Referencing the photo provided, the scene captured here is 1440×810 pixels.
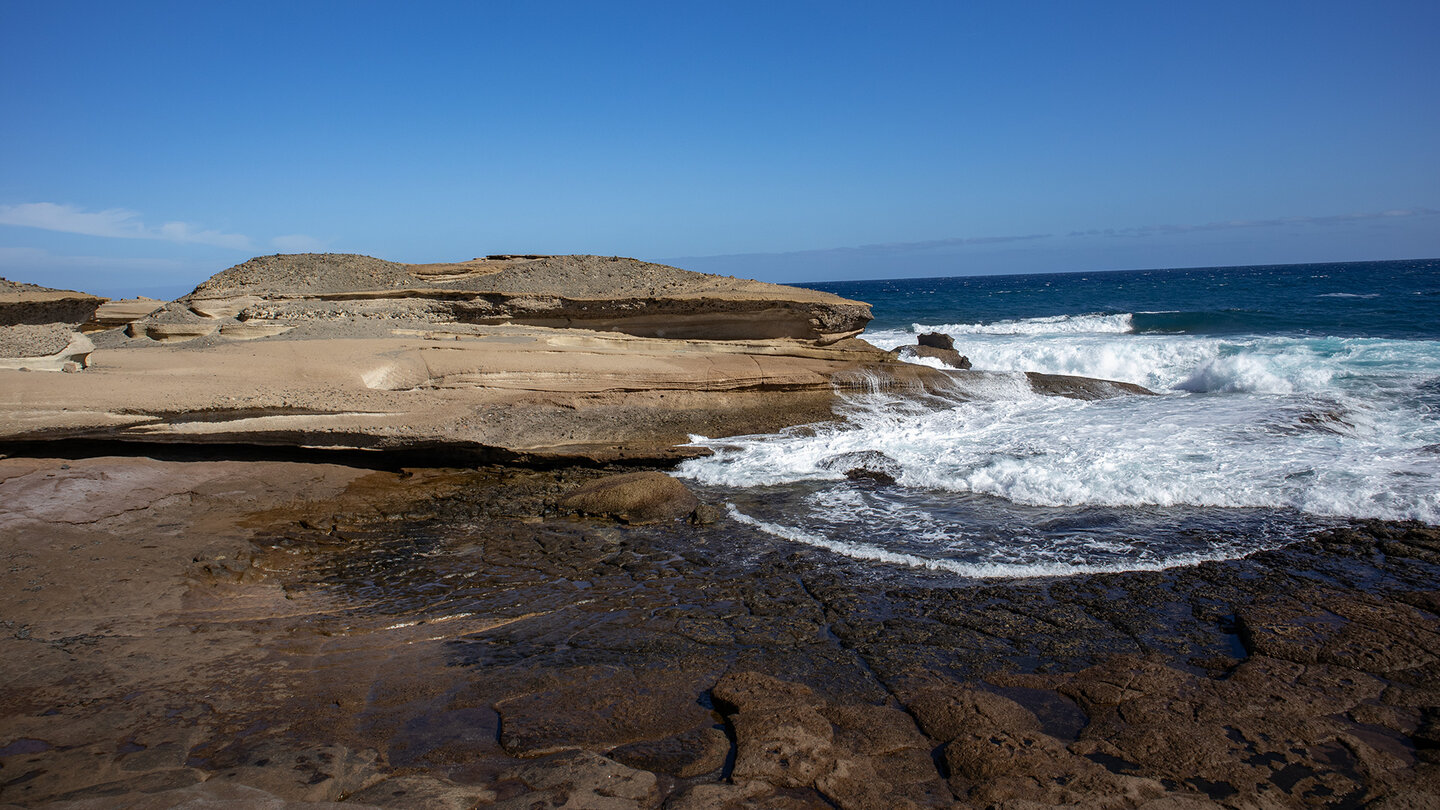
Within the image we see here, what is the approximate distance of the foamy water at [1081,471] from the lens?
17.8 feet

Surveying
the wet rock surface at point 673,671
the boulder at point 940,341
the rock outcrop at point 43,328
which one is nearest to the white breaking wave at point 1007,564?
the wet rock surface at point 673,671

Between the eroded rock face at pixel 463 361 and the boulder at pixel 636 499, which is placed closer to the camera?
the boulder at pixel 636 499

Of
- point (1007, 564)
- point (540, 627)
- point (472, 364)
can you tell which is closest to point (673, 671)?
point (540, 627)

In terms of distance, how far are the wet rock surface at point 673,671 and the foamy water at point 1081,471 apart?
0.43 m

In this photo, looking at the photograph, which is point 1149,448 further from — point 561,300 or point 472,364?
point 472,364

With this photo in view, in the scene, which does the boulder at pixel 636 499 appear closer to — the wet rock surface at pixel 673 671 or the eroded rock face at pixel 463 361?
the wet rock surface at pixel 673 671

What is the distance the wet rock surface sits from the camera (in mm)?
2799

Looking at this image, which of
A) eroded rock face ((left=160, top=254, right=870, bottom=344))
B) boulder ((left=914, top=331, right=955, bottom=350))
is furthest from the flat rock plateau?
boulder ((left=914, top=331, right=955, bottom=350))

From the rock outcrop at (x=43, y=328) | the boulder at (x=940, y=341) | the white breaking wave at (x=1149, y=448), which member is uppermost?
the rock outcrop at (x=43, y=328)

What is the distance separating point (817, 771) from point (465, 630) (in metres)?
2.15

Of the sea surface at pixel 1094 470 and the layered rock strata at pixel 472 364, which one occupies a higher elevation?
the layered rock strata at pixel 472 364

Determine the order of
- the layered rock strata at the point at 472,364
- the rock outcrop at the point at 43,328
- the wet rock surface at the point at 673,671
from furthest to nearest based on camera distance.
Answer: the rock outcrop at the point at 43,328 → the layered rock strata at the point at 472,364 → the wet rock surface at the point at 673,671

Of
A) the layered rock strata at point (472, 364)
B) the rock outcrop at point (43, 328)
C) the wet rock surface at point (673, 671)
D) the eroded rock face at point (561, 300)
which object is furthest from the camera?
the eroded rock face at point (561, 300)

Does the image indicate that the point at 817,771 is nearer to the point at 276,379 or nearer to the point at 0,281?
the point at 276,379
